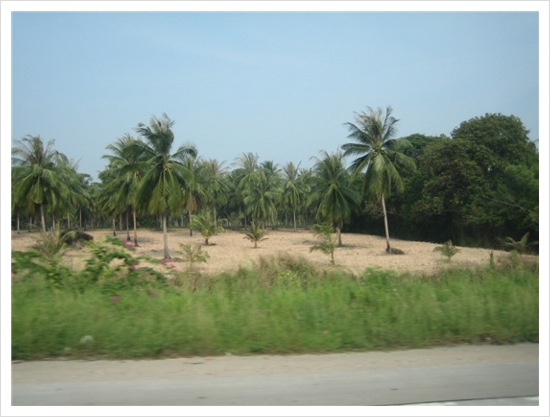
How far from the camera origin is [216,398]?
4.19 meters

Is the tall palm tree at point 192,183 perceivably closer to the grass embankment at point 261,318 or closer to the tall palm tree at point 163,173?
the tall palm tree at point 163,173

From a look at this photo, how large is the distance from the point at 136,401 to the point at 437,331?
412cm

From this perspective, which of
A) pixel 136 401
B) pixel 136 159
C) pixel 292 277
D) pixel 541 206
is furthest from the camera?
pixel 136 159

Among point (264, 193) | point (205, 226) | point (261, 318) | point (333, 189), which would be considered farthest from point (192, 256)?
point (264, 193)

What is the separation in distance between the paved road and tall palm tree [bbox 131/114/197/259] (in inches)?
767

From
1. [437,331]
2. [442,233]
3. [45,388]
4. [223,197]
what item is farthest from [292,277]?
[223,197]

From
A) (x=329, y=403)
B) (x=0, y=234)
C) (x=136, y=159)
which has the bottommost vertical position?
(x=329, y=403)

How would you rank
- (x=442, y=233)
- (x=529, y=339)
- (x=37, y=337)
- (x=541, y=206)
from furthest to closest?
1. (x=442, y=233)
2. (x=541, y=206)
3. (x=529, y=339)
4. (x=37, y=337)

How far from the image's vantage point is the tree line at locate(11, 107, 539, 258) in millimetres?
18531

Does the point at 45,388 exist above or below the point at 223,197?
below

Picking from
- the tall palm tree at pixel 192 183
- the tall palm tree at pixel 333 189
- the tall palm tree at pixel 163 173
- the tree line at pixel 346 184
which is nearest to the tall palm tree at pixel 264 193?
the tree line at pixel 346 184

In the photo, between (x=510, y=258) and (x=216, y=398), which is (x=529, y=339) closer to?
(x=216, y=398)

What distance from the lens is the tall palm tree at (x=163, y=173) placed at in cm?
2375

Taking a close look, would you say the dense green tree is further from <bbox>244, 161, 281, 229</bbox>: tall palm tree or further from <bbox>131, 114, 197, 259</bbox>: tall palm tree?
<bbox>131, 114, 197, 259</bbox>: tall palm tree
